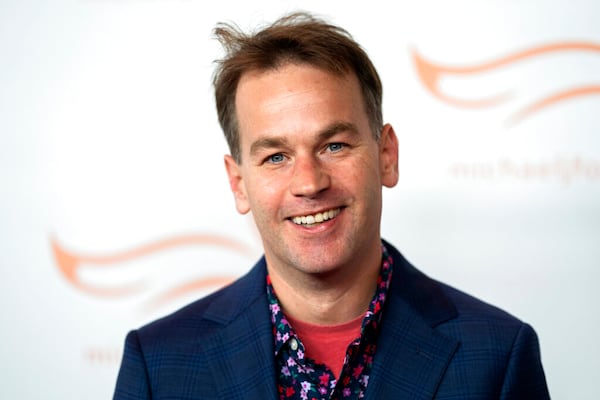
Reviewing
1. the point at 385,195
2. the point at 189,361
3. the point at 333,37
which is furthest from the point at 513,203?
the point at 189,361

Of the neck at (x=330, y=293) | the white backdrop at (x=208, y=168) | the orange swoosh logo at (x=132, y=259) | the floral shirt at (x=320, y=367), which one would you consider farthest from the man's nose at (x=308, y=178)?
the orange swoosh logo at (x=132, y=259)

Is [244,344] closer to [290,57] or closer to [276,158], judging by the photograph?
[276,158]

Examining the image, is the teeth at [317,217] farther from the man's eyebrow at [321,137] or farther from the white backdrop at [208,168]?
the white backdrop at [208,168]

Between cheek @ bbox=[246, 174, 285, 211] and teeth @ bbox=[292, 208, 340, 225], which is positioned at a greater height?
cheek @ bbox=[246, 174, 285, 211]

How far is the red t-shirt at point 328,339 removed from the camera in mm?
2232

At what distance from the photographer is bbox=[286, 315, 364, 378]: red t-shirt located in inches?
87.9

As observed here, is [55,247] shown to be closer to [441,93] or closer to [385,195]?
[385,195]

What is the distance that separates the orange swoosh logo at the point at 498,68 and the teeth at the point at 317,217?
1.15 m

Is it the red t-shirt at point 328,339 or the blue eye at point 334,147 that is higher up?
the blue eye at point 334,147

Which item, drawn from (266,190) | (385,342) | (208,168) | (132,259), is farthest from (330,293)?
(132,259)

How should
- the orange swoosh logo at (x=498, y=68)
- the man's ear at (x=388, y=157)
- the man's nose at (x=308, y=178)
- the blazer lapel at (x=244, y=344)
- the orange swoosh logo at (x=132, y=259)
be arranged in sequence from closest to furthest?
1. the man's nose at (x=308, y=178)
2. the blazer lapel at (x=244, y=344)
3. the man's ear at (x=388, y=157)
4. the orange swoosh logo at (x=498, y=68)
5. the orange swoosh logo at (x=132, y=259)

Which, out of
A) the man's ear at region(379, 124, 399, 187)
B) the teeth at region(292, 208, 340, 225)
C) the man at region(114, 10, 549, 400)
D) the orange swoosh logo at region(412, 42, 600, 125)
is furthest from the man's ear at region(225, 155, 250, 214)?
the orange swoosh logo at region(412, 42, 600, 125)

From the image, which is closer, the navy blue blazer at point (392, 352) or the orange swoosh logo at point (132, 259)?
the navy blue blazer at point (392, 352)

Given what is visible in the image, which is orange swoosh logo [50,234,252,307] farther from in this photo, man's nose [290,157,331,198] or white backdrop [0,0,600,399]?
man's nose [290,157,331,198]
